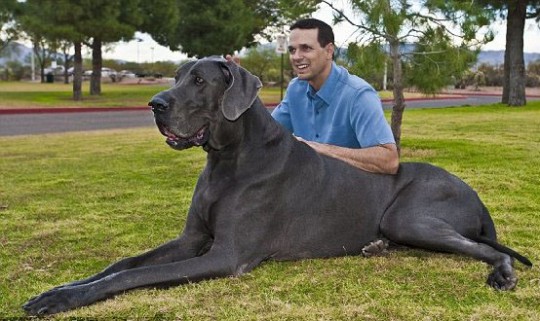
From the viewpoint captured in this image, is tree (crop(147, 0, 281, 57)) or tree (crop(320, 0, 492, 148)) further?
tree (crop(147, 0, 281, 57))

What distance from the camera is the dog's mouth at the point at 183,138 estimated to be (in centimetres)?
350

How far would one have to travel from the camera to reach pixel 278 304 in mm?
3328

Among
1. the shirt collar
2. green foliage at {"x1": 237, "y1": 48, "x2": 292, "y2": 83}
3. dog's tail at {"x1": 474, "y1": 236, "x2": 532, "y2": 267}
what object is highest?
green foliage at {"x1": 237, "y1": 48, "x2": 292, "y2": 83}

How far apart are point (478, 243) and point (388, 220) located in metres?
0.56

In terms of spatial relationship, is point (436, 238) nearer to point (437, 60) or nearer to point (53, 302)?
point (53, 302)

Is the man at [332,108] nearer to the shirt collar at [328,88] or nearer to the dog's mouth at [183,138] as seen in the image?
the shirt collar at [328,88]

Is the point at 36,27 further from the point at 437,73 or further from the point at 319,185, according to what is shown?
the point at 319,185

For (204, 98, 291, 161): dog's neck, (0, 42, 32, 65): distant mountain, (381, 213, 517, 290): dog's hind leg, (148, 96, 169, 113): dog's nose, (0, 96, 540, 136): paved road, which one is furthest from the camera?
(0, 42, 32, 65): distant mountain

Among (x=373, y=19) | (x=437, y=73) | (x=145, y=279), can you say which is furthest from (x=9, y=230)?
(x=437, y=73)

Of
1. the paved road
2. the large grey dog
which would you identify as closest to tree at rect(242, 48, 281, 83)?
the paved road

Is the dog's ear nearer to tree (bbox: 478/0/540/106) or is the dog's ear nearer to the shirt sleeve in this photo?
the shirt sleeve

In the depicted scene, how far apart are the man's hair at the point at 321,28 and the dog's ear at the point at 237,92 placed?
114 centimetres

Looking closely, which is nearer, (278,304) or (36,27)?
(278,304)

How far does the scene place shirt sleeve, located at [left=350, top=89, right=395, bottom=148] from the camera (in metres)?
4.46
